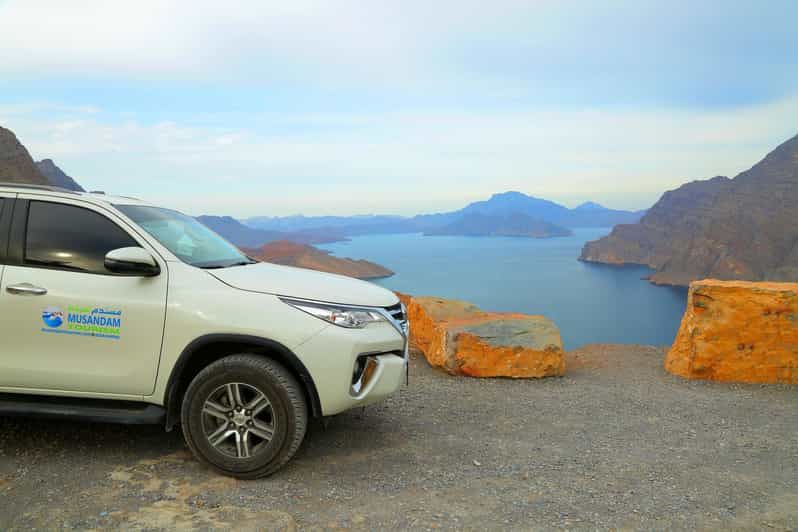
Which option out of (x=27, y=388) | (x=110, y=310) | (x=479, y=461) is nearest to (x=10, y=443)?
(x=27, y=388)

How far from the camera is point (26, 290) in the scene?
4.02m

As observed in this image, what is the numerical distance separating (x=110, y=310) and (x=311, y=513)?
203cm

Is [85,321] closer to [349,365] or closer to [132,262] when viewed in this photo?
[132,262]

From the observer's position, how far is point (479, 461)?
4609 millimetres

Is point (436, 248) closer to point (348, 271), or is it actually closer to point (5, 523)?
point (348, 271)

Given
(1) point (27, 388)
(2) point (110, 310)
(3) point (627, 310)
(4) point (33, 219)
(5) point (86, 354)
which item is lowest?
(3) point (627, 310)

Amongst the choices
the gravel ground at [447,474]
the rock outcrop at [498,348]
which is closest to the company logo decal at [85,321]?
the gravel ground at [447,474]

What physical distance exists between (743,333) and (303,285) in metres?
7.07

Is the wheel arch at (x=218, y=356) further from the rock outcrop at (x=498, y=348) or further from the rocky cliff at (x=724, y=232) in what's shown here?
the rocky cliff at (x=724, y=232)

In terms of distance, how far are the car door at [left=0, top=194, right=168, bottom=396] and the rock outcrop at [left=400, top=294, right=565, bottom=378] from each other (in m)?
5.25

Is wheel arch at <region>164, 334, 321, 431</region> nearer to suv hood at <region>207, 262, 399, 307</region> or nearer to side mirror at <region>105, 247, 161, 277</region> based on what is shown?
suv hood at <region>207, 262, 399, 307</region>

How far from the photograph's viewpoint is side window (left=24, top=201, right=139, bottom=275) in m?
4.14

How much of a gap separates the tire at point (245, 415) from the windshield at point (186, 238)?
918 millimetres

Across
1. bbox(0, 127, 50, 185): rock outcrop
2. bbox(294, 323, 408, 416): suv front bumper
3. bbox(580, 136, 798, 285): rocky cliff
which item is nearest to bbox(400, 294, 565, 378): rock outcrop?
bbox(294, 323, 408, 416): suv front bumper
